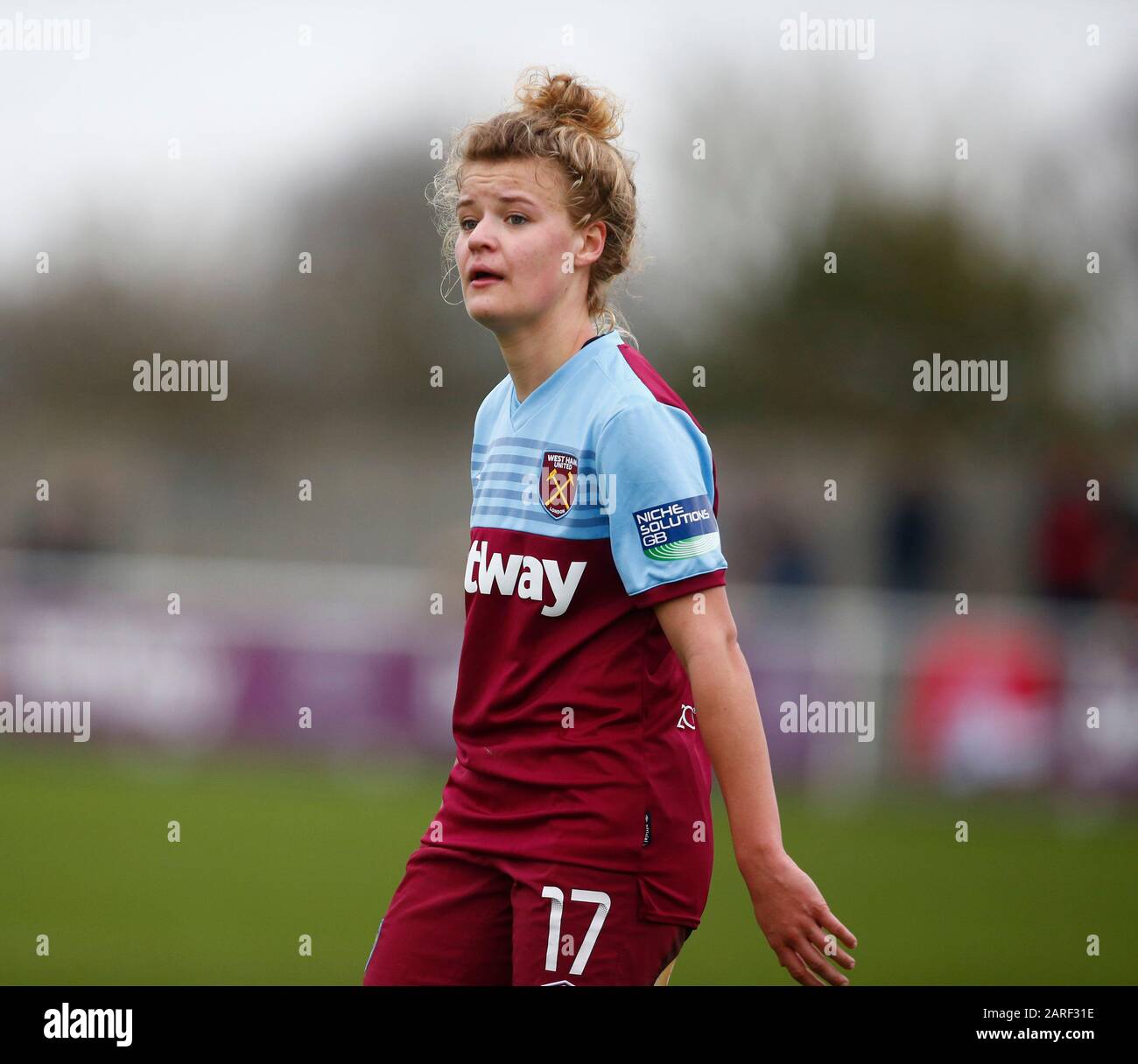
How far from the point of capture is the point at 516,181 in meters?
3.07

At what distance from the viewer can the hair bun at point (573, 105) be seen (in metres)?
3.19

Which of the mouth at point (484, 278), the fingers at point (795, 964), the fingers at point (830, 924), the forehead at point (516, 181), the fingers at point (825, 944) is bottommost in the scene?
the fingers at point (795, 964)

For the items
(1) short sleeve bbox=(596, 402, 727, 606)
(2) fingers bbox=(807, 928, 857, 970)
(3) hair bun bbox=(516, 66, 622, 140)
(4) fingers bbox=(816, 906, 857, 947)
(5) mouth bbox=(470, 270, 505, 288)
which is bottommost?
(2) fingers bbox=(807, 928, 857, 970)

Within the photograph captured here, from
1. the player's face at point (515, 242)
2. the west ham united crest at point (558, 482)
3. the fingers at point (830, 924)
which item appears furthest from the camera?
the player's face at point (515, 242)

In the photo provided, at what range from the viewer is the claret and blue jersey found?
282 cm

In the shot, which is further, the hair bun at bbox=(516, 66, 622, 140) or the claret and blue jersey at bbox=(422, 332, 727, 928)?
the hair bun at bbox=(516, 66, 622, 140)

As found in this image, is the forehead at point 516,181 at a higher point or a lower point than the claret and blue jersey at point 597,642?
higher

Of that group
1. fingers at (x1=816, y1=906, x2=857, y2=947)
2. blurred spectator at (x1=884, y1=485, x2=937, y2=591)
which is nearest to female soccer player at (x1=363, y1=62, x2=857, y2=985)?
fingers at (x1=816, y1=906, x2=857, y2=947)

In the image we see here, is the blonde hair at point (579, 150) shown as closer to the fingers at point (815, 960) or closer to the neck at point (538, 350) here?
the neck at point (538, 350)

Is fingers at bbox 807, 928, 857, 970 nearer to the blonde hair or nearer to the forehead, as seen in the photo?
the blonde hair

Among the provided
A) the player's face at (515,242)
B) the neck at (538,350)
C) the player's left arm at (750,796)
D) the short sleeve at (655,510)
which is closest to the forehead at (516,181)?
the player's face at (515,242)

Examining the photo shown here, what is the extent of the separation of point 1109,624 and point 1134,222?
13.0m

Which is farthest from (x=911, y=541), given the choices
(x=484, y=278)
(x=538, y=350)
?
(x=484, y=278)

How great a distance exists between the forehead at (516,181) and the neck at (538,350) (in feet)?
0.90
